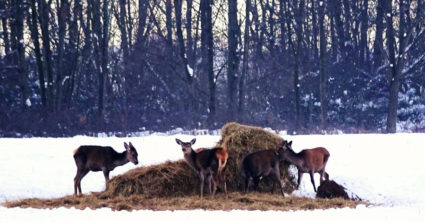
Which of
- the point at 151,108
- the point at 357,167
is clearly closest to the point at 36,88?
the point at 151,108

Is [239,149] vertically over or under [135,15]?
under

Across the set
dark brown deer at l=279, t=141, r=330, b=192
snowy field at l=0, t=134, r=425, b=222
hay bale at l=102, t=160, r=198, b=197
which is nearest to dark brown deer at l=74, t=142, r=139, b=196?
hay bale at l=102, t=160, r=198, b=197

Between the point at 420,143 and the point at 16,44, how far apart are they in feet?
76.1

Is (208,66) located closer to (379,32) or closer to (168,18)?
(168,18)

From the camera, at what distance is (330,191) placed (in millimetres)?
13242

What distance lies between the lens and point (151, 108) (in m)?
36.4

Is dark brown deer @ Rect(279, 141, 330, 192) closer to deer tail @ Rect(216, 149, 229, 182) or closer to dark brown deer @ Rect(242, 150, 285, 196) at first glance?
dark brown deer @ Rect(242, 150, 285, 196)

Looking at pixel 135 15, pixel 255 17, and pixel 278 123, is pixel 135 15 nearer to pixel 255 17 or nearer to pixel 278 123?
pixel 255 17

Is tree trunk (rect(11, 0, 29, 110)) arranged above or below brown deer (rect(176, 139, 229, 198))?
above

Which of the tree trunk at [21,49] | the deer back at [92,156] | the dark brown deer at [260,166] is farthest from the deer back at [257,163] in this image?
the tree trunk at [21,49]

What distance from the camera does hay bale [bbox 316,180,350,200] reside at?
43.1 feet

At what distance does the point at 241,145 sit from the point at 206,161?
4.74 ft

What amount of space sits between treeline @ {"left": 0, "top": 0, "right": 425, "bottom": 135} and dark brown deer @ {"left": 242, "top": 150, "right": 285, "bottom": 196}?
1521 centimetres

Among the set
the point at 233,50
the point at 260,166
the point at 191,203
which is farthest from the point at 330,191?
the point at 233,50
